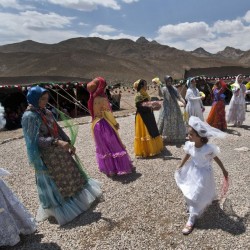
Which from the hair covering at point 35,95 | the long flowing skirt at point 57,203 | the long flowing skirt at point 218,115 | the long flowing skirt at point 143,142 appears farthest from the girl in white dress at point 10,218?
the long flowing skirt at point 218,115

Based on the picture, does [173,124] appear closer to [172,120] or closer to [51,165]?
[172,120]

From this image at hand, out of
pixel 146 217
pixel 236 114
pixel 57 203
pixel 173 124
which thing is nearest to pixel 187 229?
pixel 146 217

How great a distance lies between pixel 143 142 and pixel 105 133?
1444mm

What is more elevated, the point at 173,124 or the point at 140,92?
the point at 140,92

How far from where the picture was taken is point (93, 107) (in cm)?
577

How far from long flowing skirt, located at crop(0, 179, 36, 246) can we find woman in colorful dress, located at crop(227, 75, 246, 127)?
786 cm

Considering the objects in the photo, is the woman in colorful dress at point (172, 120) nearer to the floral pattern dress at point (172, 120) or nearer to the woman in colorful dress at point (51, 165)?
the floral pattern dress at point (172, 120)

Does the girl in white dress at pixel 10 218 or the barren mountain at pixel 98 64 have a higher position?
the barren mountain at pixel 98 64

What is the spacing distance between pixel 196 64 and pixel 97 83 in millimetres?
74207

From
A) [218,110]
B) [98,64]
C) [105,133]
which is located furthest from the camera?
[98,64]

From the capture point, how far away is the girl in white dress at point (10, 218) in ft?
11.8

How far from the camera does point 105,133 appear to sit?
5777mm

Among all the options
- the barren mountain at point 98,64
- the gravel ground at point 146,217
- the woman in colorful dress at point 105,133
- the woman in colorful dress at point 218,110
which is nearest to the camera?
the gravel ground at point 146,217

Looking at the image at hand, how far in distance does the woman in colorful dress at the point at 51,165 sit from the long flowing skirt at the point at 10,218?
0.51 meters
